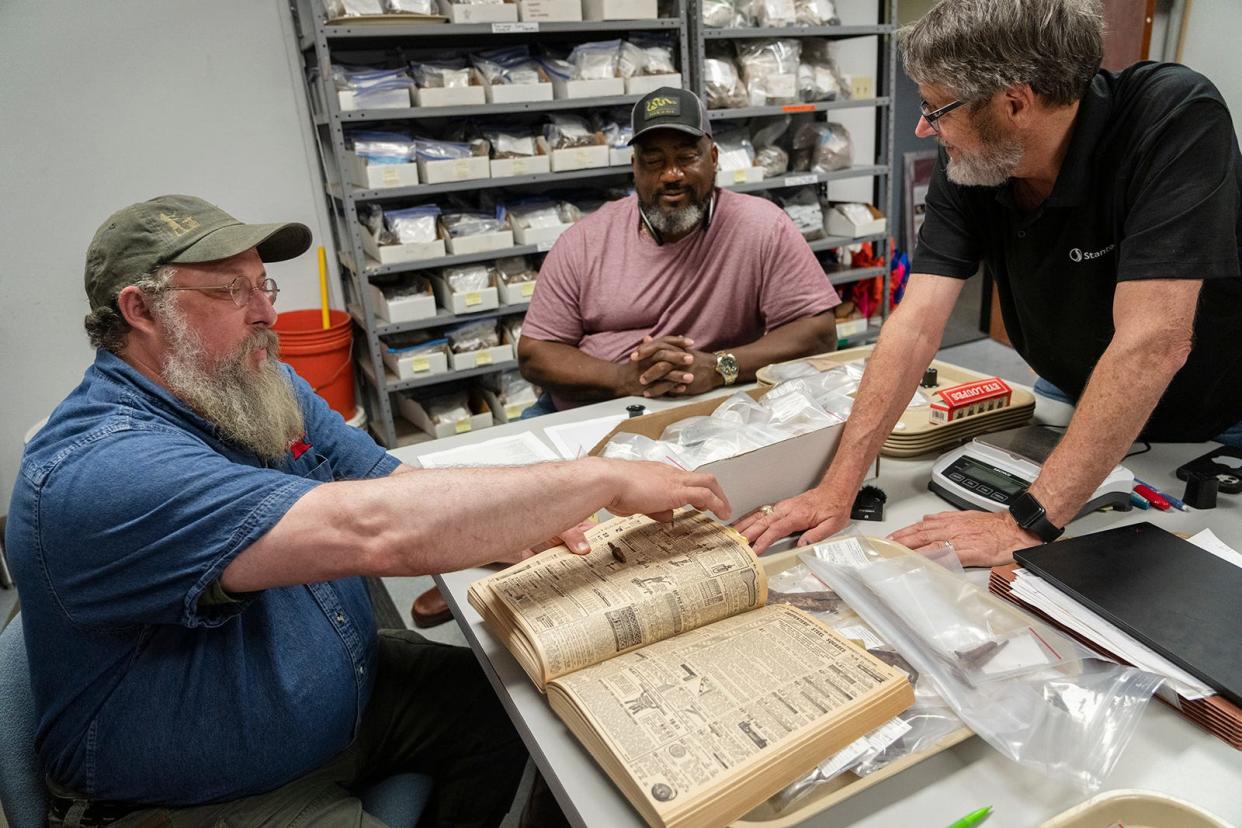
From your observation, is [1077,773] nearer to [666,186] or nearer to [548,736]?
[548,736]

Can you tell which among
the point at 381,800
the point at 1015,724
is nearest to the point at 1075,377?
the point at 1015,724

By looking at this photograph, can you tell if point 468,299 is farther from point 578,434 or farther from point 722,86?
point 578,434

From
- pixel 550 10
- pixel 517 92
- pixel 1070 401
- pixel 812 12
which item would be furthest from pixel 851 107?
pixel 1070 401

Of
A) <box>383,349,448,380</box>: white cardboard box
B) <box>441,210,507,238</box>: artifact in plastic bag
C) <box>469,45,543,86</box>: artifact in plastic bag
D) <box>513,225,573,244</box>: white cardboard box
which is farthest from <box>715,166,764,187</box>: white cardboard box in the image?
<box>383,349,448,380</box>: white cardboard box

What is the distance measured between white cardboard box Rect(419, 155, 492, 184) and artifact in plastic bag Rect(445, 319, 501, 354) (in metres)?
0.65

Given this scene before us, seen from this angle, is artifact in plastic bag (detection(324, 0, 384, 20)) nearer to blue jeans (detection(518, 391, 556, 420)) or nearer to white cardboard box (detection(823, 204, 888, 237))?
blue jeans (detection(518, 391, 556, 420))

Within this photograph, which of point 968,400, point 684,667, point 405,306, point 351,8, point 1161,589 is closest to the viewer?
point 684,667

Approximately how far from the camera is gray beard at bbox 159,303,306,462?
116 centimetres

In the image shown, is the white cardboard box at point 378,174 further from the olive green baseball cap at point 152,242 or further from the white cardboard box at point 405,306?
the olive green baseball cap at point 152,242

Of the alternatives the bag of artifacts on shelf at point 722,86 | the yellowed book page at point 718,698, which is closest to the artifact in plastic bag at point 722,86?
the bag of artifacts on shelf at point 722,86

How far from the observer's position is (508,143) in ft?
10.9

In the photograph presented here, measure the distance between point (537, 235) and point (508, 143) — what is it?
405mm

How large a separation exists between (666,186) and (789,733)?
6.13ft

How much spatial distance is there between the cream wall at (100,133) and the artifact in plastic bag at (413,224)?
714 millimetres
